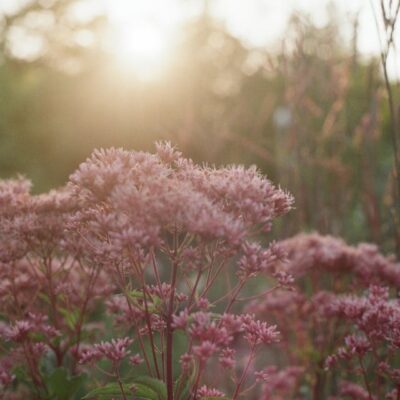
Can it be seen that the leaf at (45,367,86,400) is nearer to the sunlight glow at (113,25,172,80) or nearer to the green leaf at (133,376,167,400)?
the green leaf at (133,376,167,400)

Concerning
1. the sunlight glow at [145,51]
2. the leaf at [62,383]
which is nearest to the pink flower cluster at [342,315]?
the leaf at [62,383]

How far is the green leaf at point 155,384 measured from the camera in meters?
1.91

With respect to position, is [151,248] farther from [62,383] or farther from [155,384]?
[62,383]

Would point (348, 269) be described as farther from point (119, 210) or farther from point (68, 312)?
point (119, 210)

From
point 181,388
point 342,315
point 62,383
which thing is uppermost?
point 342,315

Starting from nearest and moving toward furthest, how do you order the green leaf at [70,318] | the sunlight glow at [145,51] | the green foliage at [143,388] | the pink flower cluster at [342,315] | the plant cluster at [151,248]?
the plant cluster at [151,248] < the green foliage at [143,388] < the pink flower cluster at [342,315] < the green leaf at [70,318] < the sunlight glow at [145,51]

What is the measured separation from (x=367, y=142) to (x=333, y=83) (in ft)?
2.22

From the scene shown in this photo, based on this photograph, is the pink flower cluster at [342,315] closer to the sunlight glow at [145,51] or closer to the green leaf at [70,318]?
the green leaf at [70,318]

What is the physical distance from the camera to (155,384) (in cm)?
192

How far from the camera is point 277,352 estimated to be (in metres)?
4.58

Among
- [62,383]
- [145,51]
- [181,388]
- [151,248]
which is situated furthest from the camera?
[145,51]

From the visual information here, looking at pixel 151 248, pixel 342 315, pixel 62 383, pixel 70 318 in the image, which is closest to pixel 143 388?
pixel 151 248

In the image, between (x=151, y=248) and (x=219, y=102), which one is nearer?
(x=151, y=248)

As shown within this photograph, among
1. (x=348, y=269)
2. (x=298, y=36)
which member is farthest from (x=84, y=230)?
(x=298, y=36)
